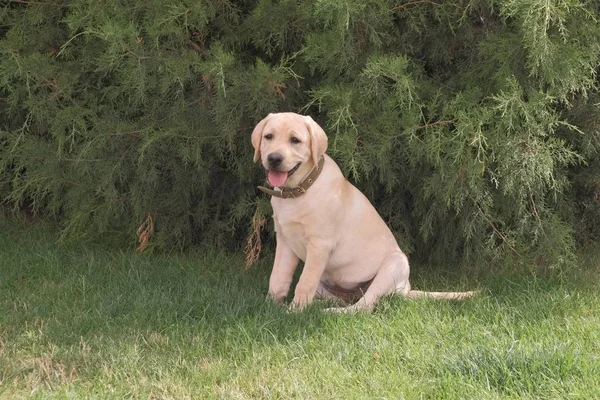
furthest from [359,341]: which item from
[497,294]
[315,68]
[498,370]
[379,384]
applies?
[315,68]

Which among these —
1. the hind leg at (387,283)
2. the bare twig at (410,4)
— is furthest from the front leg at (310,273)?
the bare twig at (410,4)

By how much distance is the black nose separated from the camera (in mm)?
4094

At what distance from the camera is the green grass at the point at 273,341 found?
3.27 metres

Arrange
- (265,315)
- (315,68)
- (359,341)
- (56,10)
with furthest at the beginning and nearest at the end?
(56,10)
(315,68)
(265,315)
(359,341)

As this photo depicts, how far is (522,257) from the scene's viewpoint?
16.4 feet

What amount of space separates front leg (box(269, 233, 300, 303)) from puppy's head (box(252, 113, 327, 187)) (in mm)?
511

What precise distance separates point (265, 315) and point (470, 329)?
1.11 metres

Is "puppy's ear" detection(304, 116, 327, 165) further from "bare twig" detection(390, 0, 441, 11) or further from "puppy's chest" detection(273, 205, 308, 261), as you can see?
"bare twig" detection(390, 0, 441, 11)

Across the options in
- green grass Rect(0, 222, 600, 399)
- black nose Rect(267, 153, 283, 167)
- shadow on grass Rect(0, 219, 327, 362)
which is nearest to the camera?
green grass Rect(0, 222, 600, 399)

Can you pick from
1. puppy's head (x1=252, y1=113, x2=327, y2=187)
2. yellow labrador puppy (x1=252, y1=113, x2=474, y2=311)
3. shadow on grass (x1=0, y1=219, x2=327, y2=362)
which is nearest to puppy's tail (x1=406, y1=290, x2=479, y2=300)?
yellow labrador puppy (x1=252, y1=113, x2=474, y2=311)

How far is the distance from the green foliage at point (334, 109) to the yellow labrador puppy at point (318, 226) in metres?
0.26

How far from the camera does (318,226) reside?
432 centimetres

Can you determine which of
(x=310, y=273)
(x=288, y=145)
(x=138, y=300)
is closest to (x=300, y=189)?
(x=288, y=145)

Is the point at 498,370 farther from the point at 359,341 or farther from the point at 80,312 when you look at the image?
the point at 80,312
